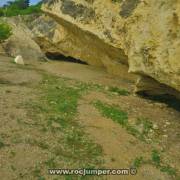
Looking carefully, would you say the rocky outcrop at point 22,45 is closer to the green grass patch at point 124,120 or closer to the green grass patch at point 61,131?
the green grass patch at point 61,131

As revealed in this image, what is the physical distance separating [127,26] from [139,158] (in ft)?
16.6

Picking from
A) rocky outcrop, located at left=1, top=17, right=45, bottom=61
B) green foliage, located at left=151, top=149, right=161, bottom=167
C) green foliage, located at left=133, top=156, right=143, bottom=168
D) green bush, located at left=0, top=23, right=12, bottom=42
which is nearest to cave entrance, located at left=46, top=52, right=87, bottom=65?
rocky outcrop, located at left=1, top=17, right=45, bottom=61

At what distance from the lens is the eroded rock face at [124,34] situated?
10734 millimetres

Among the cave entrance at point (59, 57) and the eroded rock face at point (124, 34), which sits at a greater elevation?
the eroded rock face at point (124, 34)

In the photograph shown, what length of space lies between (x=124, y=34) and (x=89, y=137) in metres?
6.00

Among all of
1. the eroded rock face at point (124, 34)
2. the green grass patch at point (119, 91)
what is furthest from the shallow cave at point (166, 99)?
the eroded rock face at point (124, 34)

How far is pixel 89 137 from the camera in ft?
31.6

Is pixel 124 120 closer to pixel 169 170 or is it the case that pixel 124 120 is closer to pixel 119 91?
pixel 169 170

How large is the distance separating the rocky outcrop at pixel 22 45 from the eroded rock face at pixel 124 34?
3.52 feet

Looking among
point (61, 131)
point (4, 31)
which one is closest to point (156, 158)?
point (61, 131)

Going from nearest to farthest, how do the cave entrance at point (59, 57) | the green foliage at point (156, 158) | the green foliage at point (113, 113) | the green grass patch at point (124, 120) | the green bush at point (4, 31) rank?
1. the green foliage at point (156, 158)
2. the green grass patch at point (124, 120)
3. the green foliage at point (113, 113)
4. the green bush at point (4, 31)
5. the cave entrance at point (59, 57)

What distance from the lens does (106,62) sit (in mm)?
17578

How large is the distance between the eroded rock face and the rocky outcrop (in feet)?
3.52

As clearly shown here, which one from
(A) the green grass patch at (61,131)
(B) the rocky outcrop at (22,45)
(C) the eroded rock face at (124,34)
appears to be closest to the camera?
(A) the green grass patch at (61,131)
